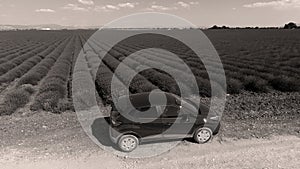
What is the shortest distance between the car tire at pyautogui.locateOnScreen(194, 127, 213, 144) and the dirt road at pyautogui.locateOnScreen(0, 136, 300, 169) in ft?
0.58

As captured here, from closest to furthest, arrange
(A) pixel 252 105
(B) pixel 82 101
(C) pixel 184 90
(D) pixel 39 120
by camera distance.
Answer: (D) pixel 39 120 < (A) pixel 252 105 < (B) pixel 82 101 < (C) pixel 184 90

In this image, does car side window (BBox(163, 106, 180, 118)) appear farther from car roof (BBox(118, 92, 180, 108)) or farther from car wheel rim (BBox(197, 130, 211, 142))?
car wheel rim (BBox(197, 130, 211, 142))

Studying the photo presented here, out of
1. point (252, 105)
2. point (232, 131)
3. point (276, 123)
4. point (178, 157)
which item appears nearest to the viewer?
point (178, 157)

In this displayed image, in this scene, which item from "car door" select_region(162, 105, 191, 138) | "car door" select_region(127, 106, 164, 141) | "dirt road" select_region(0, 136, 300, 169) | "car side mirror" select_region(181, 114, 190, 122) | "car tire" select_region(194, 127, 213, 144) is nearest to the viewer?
"dirt road" select_region(0, 136, 300, 169)

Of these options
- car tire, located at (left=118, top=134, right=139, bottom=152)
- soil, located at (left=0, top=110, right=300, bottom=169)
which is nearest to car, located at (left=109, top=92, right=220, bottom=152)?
car tire, located at (left=118, top=134, right=139, bottom=152)

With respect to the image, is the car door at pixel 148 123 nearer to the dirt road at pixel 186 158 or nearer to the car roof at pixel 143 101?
the car roof at pixel 143 101

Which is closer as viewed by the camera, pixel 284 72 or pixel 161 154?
pixel 161 154

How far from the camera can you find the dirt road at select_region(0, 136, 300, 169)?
7.15 meters

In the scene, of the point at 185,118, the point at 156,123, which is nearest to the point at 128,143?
A: the point at 156,123

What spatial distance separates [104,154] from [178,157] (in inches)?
81.2

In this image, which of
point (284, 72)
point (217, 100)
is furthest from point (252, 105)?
point (284, 72)

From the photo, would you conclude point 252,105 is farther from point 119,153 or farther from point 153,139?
point 119,153

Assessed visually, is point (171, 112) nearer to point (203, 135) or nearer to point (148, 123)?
point (148, 123)

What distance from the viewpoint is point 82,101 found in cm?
1360
